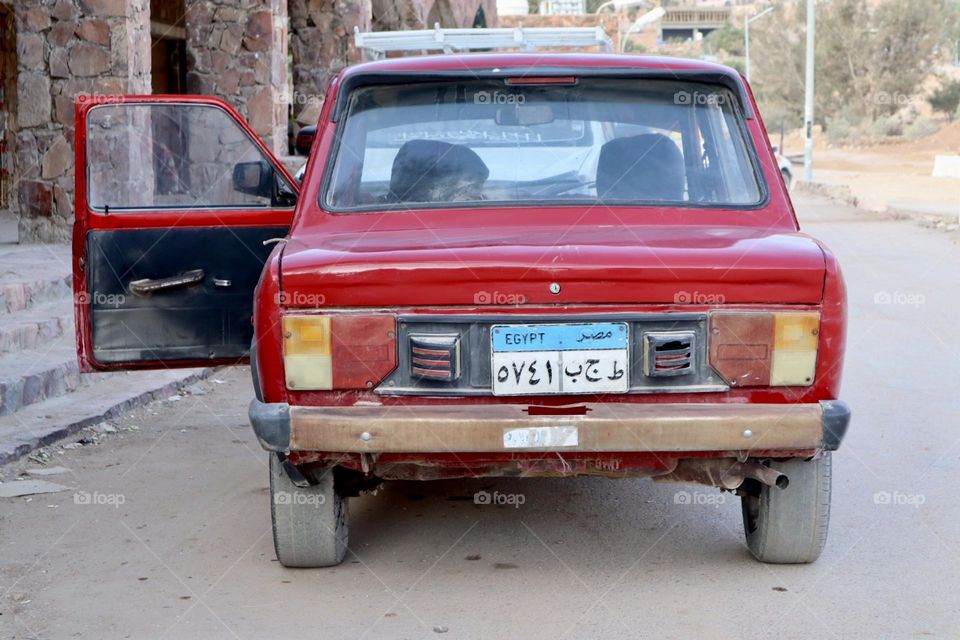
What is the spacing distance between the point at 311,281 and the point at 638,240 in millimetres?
1036

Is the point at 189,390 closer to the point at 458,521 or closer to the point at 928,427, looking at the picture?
the point at 458,521

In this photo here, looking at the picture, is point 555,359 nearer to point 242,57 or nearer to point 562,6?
point 242,57

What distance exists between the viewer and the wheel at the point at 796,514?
4363 millimetres

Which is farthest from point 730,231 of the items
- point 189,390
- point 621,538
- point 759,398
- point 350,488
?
point 189,390

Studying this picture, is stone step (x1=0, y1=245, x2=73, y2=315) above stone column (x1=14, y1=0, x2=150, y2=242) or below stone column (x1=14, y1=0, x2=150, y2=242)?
below

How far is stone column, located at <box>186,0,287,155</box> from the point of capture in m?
14.6

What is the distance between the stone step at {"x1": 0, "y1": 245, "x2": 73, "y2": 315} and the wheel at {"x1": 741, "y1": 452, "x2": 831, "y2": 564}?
5.61m

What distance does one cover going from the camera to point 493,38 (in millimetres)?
12492
